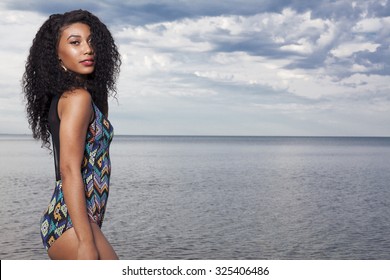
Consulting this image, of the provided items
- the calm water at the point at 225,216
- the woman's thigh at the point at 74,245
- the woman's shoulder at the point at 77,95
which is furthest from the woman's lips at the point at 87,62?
the calm water at the point at 225,216

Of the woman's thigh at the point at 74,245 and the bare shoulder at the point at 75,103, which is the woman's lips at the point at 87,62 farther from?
the woman's thigh at the point at 74,245

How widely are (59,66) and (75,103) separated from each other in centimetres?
32

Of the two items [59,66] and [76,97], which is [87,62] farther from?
[76,97]

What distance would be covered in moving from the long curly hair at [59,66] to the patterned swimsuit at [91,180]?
138mm

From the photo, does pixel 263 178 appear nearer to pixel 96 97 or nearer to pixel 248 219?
pixel 248 219

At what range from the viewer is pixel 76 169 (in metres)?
2.47

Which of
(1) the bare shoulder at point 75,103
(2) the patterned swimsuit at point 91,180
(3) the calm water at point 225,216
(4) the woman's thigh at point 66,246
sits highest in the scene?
(1) the bare shoulder at point 75,103

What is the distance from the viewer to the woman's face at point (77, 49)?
107 inches

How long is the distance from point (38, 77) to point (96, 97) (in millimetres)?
291

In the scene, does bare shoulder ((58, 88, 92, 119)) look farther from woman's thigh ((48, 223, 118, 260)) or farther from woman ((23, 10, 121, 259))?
woman's thigh ((48, 223, 118, 260))

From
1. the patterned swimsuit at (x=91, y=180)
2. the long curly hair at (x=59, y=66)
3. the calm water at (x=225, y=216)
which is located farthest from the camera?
the calm water at (x=225, y=216)

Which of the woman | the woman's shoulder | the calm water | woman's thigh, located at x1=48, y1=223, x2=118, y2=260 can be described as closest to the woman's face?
the woman

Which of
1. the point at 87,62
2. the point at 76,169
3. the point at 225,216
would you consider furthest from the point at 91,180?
the point at 225,216

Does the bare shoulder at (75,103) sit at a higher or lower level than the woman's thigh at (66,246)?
higher
